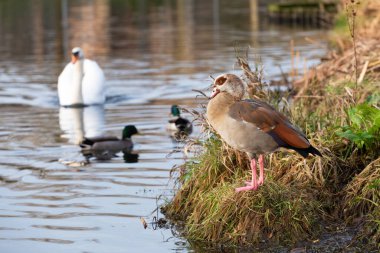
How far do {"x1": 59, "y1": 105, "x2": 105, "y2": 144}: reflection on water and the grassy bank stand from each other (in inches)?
201

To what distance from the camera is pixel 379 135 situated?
28.2 feet

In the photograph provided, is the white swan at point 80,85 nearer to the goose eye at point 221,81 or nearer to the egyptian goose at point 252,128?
the goose eye at point 221,81

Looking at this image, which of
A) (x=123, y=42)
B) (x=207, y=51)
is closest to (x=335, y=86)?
Answer: (x=207, y=51)

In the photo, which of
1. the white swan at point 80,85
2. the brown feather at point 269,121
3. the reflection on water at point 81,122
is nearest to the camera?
the brown feather at point 269,121

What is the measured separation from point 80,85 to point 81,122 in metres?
2.51

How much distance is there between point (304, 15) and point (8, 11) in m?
19.1

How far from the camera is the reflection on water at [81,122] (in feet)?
47.7

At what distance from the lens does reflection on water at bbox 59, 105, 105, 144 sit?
14529mm

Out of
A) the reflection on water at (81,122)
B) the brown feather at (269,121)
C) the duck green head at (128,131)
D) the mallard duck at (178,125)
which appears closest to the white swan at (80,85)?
the reflection on water at (81,122)

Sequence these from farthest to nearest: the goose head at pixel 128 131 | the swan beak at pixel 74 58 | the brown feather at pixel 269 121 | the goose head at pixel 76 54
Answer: the swan beak at pixel 74 58
the goose head at pixel 76 54
the goose head at pixel 128 131
the brown feather at pixel 269 121

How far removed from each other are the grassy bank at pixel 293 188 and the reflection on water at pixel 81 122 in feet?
16.8

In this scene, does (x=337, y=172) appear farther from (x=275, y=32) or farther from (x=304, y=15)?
(x=304, y=15)

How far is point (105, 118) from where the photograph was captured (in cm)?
1652

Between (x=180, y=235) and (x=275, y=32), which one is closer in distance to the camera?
(x=180, y=235)
